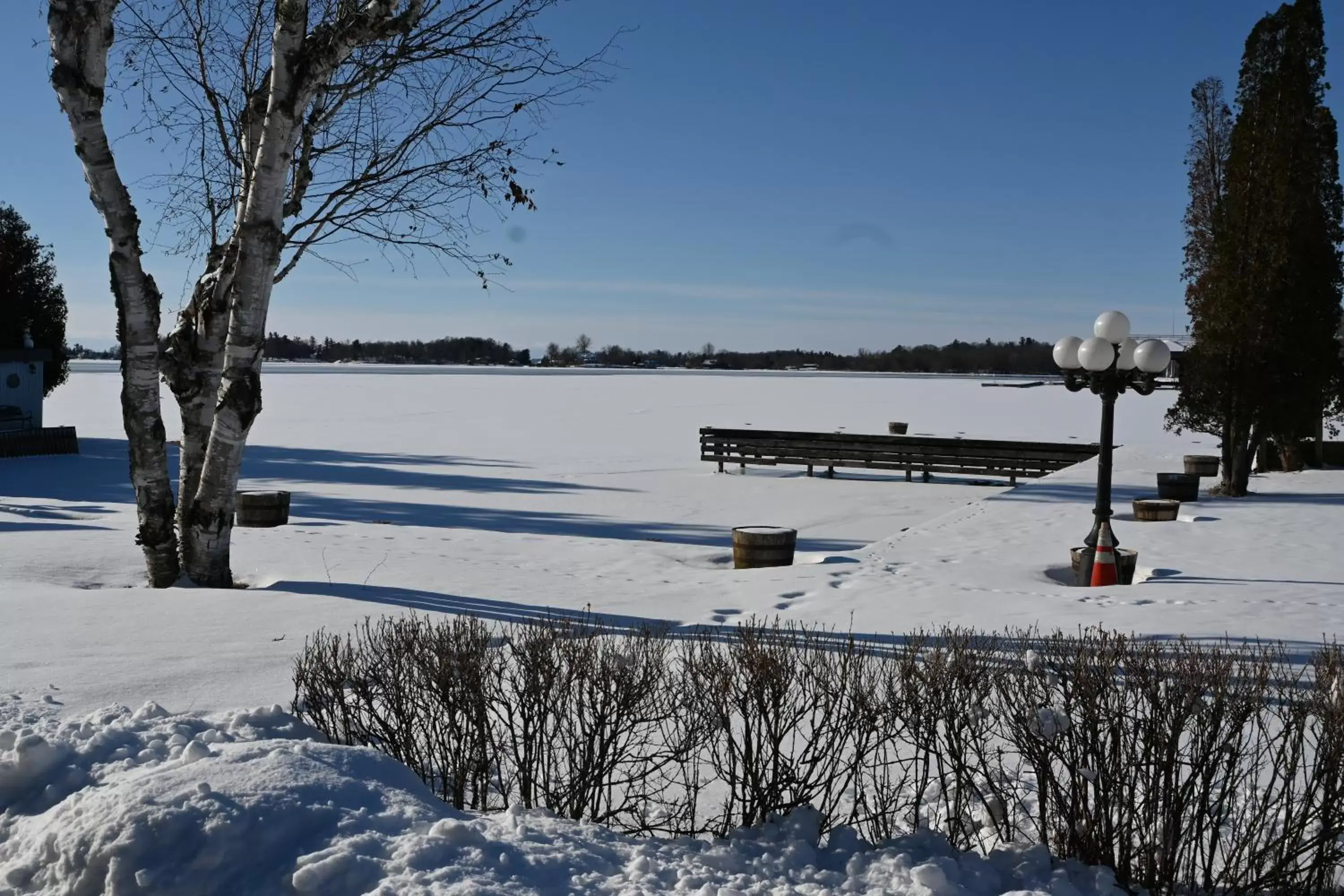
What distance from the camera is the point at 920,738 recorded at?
156 inches

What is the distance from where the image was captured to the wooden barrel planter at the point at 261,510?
48.9 ft

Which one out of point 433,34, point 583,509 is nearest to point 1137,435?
point 583,509

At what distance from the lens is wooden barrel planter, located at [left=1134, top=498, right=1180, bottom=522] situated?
14867mm

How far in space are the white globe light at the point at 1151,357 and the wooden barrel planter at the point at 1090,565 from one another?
6.95ft

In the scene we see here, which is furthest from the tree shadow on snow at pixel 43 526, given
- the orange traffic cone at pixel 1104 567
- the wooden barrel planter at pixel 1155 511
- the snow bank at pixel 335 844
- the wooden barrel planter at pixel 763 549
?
the wooden barrel planter at pixel 1155 511

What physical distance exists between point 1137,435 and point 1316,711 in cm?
3676

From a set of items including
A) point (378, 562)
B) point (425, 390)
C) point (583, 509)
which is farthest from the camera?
point (425, 390)

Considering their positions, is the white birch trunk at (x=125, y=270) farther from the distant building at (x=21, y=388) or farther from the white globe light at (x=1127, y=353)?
the distant building at (x=21, y=388)

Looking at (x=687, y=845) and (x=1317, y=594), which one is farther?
(x=1317, y=594)

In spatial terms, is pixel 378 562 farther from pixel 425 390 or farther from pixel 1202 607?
pixel 425 390

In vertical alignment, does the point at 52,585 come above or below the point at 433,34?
below

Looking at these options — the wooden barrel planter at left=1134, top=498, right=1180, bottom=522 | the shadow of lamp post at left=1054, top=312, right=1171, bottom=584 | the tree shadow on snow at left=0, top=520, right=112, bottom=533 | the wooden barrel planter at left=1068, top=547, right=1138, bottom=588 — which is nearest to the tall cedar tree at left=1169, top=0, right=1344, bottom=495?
the wooden barrel planter at left=1134, top=498, right=1180, bottom=522

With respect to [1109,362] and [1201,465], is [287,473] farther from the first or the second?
[1201,465]

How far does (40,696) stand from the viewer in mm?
5398
